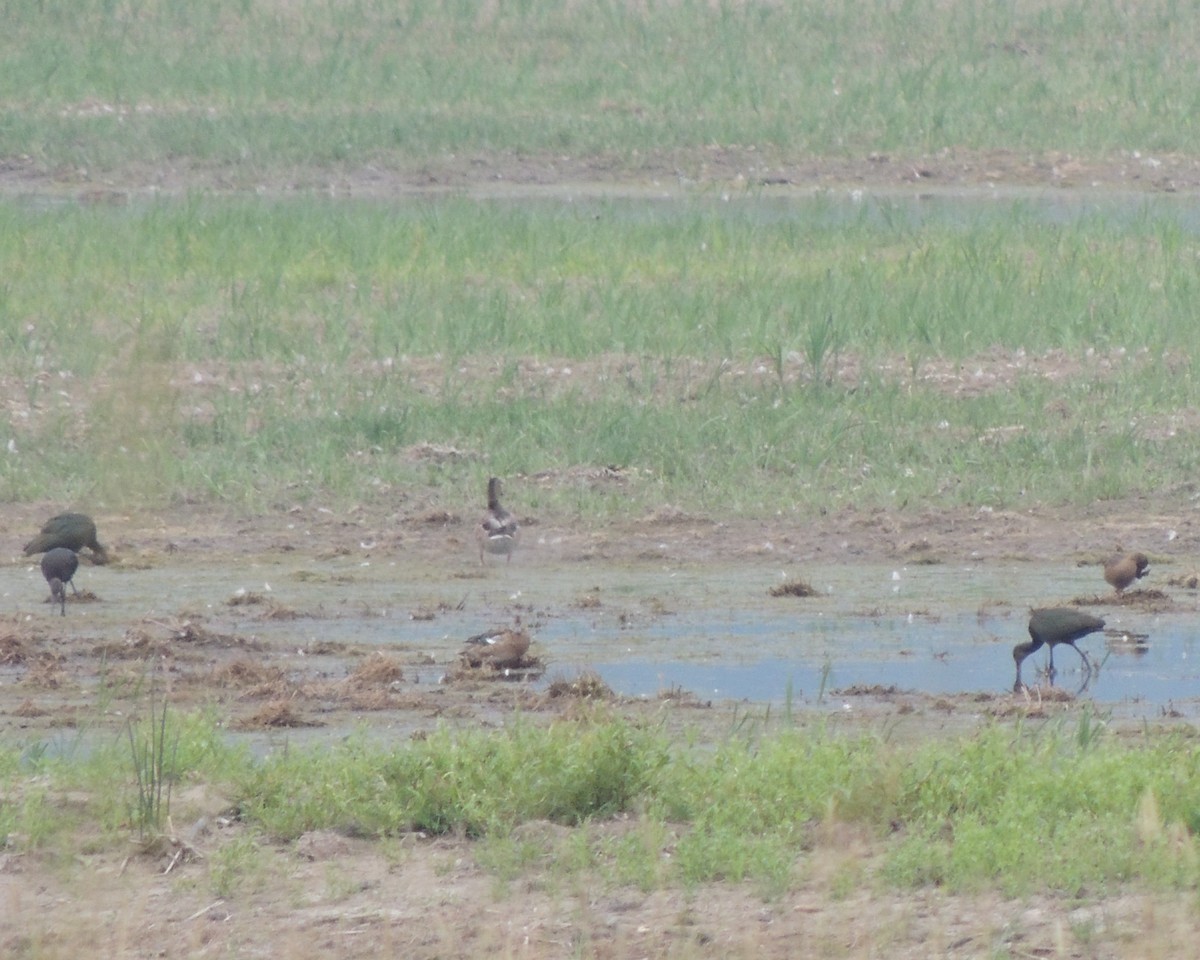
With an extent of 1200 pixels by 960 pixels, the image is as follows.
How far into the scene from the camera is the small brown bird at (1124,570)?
10.4m

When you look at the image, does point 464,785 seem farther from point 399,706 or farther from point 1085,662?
point 1085,662

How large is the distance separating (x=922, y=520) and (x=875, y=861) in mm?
5712

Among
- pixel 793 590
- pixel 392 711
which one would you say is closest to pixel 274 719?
pixel 392 711

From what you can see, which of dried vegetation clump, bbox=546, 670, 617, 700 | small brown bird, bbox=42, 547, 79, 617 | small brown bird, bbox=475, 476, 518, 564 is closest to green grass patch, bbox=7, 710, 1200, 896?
dried vegetation clump, bbox=546, 670, 617, 700

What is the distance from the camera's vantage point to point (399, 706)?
869 cm

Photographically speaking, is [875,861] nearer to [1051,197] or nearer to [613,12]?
[1051,197]

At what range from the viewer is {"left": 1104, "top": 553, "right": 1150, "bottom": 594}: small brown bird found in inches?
410

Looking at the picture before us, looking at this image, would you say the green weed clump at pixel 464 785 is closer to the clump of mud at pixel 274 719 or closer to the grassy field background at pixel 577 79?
the clump of mud at pixel 274 719

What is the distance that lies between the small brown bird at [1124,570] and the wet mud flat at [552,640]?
86mm

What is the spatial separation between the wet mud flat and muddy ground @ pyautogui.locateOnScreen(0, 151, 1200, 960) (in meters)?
0.02

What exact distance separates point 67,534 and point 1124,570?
16.1 feet

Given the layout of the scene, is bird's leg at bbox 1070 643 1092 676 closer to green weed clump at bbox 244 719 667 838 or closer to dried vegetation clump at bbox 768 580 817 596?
dried vegetation clump at bbox 768 580 817 596

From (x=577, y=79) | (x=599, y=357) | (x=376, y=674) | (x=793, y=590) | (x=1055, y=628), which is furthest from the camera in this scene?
(x=577, y=79)

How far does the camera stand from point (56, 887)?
6602 millimetres
